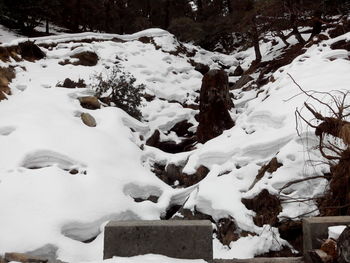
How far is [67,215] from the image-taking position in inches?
193

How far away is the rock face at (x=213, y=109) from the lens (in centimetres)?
851

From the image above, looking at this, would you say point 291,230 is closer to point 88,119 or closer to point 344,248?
point 344,248

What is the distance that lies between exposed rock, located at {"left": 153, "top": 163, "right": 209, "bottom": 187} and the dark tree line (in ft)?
23.4

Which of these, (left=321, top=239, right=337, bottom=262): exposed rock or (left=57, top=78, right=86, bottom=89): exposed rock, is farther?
(left=57, top=78, right=86, bottom=89): exposed rock

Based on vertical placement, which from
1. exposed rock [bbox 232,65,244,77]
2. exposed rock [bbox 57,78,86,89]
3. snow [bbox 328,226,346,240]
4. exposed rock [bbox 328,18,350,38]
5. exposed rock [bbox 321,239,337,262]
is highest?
exposed rock [bbox 328,18,350,38]

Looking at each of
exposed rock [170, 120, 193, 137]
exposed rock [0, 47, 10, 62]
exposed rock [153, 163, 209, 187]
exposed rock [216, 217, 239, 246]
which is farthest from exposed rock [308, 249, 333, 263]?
exposed rock [0, 47, 10, 62]

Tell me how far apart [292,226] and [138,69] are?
30.9ft

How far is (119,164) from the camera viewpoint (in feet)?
21.9

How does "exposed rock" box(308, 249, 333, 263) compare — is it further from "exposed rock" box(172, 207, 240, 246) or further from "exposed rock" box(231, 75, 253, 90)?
"exposed rock" box(231, 75, 253, 90)

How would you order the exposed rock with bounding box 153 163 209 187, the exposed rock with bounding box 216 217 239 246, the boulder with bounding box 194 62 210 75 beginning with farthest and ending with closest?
1. the boulder with bounding box 194 62 210 75
2. the exposed rock with bounding box 153 163 209 187
3. the exposed rock with bounding box 216 217 239 246

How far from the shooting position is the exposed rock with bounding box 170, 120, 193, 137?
9742mm


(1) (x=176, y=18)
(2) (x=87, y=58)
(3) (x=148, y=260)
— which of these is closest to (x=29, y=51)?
(2) (x=87, y=58)

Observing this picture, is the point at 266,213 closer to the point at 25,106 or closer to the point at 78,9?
the point at 25,106

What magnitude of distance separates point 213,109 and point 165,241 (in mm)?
5832
